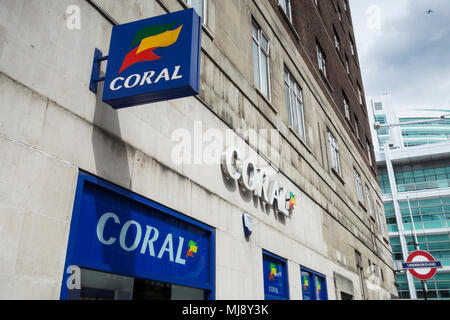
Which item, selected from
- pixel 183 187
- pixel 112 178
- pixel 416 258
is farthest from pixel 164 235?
pixel 416 258

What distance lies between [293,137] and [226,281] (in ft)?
20.3

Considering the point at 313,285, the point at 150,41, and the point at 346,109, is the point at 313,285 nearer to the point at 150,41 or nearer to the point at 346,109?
the point at 150,41

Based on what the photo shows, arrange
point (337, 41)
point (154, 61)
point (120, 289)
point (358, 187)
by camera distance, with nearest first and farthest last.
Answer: point (154, 61) < point (120, 289) < point (358, 187) < point (337, 41)

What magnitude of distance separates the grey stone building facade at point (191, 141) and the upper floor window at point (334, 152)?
0.22 meters

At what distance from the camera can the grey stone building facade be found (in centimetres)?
406

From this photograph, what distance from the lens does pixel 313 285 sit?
1209cm

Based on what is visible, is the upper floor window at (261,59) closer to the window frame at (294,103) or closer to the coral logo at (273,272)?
the window frame at (294,103)

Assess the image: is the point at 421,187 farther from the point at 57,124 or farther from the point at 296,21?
the point at 57,124

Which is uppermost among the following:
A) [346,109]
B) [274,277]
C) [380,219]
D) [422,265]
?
[346,109]

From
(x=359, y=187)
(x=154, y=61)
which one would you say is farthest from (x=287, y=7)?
(x=154, y=61)

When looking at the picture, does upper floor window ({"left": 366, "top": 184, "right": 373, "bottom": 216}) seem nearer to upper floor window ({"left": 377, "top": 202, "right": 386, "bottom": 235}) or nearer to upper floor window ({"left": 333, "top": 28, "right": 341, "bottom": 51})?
upper floor window ({"left": 377, "top": 202, "right": 386, "bottom": 235})

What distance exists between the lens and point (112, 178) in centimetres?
517

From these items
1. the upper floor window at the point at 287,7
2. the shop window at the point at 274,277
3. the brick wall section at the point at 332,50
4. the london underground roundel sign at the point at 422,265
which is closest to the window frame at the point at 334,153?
the brick wall section at the point at 332,50

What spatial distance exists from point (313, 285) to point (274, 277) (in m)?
3.06
